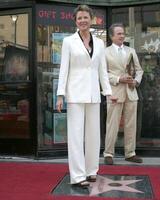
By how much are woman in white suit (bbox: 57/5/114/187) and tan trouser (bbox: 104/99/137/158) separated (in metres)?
1.51

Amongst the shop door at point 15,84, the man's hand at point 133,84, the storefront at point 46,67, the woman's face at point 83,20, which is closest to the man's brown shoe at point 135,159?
the storefront at point 46,67

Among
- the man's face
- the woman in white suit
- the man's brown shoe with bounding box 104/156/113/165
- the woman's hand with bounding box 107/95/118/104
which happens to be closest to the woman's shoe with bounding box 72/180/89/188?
the woman in white suit

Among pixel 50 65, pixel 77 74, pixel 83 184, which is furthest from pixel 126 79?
pixel 83 184

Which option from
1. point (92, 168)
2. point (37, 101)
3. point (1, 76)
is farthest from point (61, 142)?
point (92, 168)

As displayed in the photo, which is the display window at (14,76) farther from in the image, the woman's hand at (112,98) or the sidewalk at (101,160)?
the woman's hand at (112,98)

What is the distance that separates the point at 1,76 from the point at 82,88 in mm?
2669

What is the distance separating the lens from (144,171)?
663 cm

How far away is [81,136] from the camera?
5562 millimetres

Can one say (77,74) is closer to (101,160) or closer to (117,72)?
(117,72)

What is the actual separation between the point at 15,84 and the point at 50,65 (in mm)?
622

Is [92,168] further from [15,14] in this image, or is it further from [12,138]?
[15,14]

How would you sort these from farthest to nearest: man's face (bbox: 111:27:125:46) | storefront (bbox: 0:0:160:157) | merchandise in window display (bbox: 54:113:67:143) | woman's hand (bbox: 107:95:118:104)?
merchandise in window display (bbox: 54:113:67:143)
storefront (bbox: 0:0:160:157)
man's face (bbox: 111:27:125:46)
woman's hand (bbox: 107:95:118:104)

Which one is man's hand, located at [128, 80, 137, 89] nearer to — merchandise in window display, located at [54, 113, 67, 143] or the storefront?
the storefront

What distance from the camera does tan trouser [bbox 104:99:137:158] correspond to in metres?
7.20
